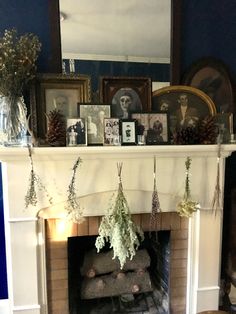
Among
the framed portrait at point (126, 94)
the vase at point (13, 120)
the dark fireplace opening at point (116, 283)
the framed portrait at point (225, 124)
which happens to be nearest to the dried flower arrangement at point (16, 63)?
the vase at point (13, 120)

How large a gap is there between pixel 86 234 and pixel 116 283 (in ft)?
1.57

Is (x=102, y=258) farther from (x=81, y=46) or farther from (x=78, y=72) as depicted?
(x=81, y=46)

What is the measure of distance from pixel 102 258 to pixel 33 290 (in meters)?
0.49

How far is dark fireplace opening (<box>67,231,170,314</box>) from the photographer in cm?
195

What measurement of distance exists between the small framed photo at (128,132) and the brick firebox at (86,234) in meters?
0.49

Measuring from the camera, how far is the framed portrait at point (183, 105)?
1825 mm

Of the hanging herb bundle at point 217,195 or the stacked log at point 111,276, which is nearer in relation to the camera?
the hanging herb bundle at point 217,195

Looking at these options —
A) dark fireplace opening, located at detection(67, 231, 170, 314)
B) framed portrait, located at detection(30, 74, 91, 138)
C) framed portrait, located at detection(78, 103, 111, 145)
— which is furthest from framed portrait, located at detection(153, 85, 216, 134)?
dark fireplace opening, located at detection(67, 231, 170, 314)

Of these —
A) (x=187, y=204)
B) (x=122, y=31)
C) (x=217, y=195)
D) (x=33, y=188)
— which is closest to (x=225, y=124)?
(x=217, y=195)

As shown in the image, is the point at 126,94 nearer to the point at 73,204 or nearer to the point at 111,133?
the point at 111,133

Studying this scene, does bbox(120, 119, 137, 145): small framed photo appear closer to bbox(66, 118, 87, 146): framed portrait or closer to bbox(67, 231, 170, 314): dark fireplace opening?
bbox(66, 118, 87, 146): framed portrait

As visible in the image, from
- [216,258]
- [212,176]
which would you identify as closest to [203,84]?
[212,176]

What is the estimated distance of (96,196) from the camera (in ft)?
5.65

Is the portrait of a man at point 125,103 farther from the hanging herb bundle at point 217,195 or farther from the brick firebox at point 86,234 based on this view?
the brick firebox at point 86,234
